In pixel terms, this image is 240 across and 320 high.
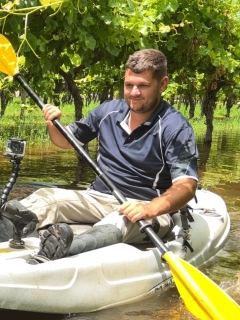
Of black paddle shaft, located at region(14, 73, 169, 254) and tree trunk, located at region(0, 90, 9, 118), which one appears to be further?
tree trunk, located at region(0, 90, 9, 118)

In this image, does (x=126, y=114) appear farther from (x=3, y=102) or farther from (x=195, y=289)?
(x=3, y=102)

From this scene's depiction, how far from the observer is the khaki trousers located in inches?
164

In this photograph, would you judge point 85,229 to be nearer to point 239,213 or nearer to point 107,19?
point 239,213

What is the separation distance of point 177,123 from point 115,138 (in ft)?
1.65

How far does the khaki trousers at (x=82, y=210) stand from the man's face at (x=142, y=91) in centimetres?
72

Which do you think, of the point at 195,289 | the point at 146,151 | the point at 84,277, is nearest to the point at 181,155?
the point at 146,151

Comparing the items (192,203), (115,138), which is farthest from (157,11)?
(115,138)

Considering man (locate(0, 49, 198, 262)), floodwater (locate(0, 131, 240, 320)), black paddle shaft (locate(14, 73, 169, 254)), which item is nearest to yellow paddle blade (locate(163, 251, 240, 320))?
black paddle shaft (locate(14, 73, 169, 254))

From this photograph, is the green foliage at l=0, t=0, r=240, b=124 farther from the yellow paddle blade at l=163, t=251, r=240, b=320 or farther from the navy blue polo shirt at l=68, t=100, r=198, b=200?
the yellow paddle blade at l=163, t=251, r=240, b=320

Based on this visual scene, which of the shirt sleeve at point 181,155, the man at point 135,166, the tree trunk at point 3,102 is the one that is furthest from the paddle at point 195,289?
the tree trunk at point 3,102

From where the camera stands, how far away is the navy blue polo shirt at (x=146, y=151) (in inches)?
164

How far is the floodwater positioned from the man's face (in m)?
1.34

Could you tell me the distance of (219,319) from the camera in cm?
354

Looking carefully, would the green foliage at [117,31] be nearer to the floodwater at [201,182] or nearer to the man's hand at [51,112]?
the man's hand at [51,112]
